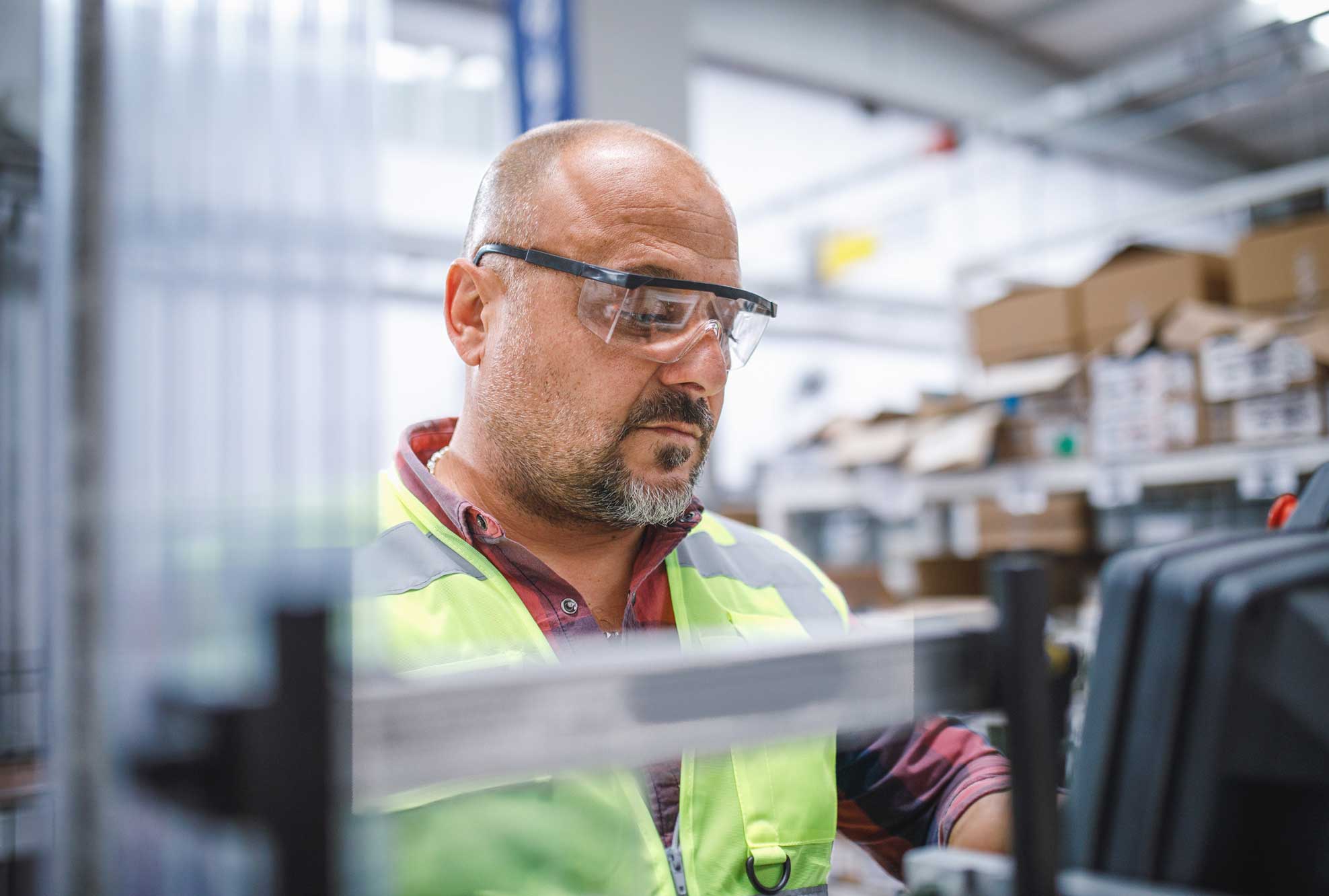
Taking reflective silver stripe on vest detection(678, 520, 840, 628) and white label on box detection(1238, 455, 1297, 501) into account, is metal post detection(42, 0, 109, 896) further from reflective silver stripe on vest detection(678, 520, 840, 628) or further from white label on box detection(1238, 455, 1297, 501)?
white label on box detection(1238, 455, 1297, 501)

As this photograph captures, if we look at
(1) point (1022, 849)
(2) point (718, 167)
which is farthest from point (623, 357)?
(2) point (718, 167)

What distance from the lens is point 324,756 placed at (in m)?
0.40

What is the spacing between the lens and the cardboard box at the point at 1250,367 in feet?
8.33

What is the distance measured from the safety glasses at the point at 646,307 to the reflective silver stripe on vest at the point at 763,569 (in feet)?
0.96

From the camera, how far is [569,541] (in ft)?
4.34

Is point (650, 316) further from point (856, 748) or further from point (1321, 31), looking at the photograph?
point (1321, 31)

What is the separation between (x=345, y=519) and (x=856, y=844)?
87 cm

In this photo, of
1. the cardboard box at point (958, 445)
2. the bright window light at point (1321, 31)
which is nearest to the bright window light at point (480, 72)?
the cardboard box at point (958, 445)

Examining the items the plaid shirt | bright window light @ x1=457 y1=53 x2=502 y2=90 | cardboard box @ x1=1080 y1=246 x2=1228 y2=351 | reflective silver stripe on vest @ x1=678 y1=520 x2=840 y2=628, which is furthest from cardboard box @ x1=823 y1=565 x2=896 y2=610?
bright window light @ x1=457 y1=53 x2=502 y2=90

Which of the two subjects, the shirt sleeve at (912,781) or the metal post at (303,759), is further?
the shirt sleeve at (912,781)

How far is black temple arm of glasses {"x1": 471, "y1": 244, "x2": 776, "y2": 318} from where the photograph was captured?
1198mm

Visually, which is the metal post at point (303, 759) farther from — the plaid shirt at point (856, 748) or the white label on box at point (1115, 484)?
the white label on box at point (1115, 484)

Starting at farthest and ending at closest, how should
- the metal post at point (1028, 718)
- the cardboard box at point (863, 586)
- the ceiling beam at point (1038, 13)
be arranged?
the ceiling beam at point (1038, 13) < the cardboard box at point (863, 586) < the metal post at point (1028, 718)

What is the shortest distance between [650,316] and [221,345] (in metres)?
0.49
